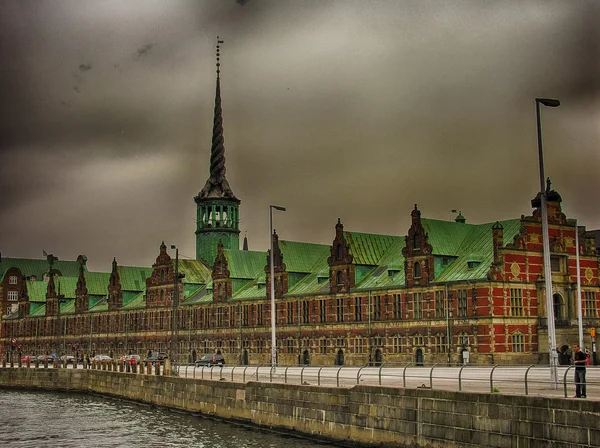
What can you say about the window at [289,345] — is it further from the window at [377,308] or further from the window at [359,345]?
the window at [377,308]

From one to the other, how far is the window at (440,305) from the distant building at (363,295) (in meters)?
0.14

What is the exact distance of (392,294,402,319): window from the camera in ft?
300

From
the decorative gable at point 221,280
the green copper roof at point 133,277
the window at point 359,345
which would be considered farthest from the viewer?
the green copper roof at point 133,277

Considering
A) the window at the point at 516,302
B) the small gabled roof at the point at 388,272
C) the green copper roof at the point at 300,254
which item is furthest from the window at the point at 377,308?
the green copper roof at the point at 300,254

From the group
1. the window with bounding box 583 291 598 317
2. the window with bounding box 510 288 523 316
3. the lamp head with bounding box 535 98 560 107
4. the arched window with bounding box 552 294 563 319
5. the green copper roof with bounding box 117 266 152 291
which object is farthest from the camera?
the green copper roof with bounding box 117 266 152 291

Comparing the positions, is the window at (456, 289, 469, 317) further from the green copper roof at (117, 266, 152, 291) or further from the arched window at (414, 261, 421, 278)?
the green copper roof at (117, 266, 152, 291)

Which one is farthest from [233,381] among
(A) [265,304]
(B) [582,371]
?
(A) [265,304]

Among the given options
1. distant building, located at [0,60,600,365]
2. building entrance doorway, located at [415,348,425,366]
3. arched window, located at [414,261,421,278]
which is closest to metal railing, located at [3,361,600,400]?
distant building, located at [0,60,600,365]

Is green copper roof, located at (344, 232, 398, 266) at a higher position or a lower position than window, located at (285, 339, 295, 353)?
higher

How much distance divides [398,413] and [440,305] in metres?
49.2

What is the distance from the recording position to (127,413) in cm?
6359

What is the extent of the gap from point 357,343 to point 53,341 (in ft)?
261

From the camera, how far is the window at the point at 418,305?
8900 cm

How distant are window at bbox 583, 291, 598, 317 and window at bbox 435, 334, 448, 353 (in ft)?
46.3
